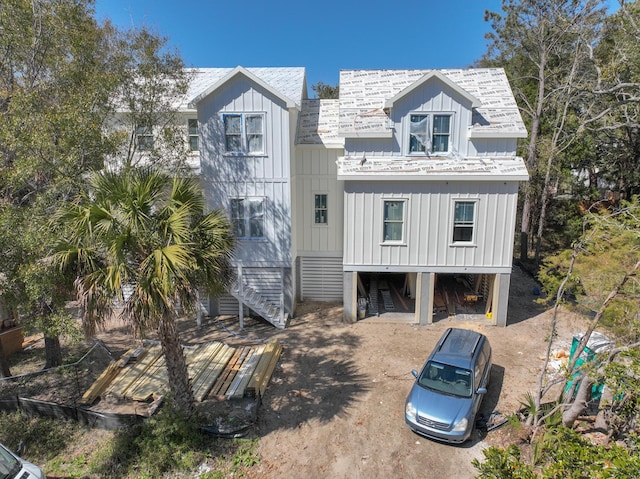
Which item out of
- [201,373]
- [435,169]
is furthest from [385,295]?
[201,373]

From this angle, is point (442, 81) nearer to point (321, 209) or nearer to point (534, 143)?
point (321, 209)

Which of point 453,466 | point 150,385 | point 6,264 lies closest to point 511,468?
point 453,466

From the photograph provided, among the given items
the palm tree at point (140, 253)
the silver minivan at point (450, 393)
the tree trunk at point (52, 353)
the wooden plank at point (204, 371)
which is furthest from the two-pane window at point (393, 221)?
the tree trunk at point (52, 353)

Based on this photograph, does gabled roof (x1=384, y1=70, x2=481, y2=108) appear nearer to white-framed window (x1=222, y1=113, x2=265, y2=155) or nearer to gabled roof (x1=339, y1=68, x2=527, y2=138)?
gabled roof (x1=339, y1=68, x2=527, y2=138)

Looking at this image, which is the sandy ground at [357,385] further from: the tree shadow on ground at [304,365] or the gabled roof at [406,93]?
the gabled roof at [406,93]

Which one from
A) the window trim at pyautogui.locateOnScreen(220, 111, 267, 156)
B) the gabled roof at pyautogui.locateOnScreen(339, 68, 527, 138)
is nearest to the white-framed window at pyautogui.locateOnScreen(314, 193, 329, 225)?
the gabled roof at pyautogui.locateOnScreen(339, 68, 527, 138)

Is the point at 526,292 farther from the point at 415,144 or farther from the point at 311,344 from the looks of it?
the point at 311,344
